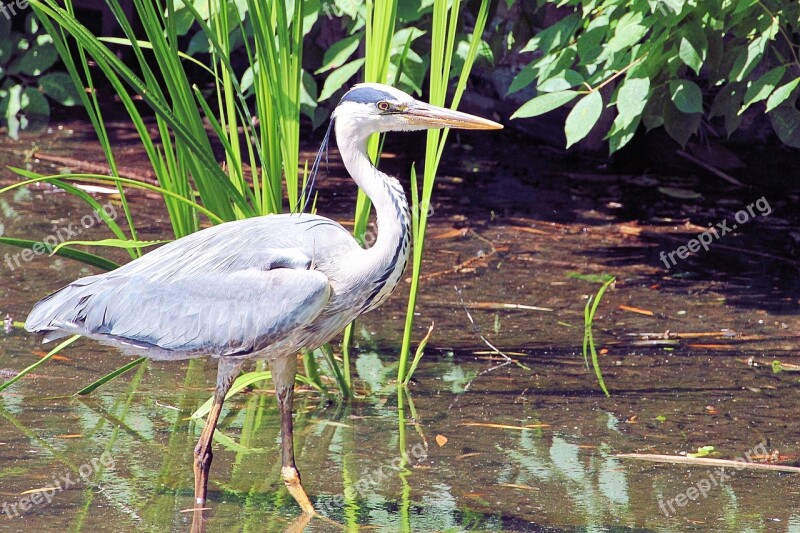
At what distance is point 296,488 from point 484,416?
1085mm

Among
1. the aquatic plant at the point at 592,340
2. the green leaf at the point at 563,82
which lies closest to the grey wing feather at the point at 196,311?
the aquatic plant at the point at 592,340

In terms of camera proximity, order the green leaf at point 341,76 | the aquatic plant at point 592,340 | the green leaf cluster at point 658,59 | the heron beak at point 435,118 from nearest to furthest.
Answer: the heron beak at point 435,118 → the aquatic plant at point 592,340 → the green leaf cluster at point 658,59 → the green leaf at point 341,76

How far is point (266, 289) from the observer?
12.5 feet

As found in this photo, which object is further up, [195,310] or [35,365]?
[195,310]

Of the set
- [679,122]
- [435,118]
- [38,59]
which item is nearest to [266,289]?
[435,118]

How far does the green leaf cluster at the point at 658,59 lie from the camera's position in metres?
5.14

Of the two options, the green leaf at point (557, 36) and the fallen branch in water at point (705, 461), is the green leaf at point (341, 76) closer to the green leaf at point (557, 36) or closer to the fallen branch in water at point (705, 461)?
the green leaf at point (557, 36)

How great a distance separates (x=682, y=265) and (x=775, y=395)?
76.8 inches

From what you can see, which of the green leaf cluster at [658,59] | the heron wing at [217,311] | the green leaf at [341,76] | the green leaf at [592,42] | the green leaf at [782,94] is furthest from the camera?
the green leaf at [341,76]

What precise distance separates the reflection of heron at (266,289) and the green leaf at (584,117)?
1320 millimetres

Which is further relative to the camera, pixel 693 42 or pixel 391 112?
pixel 693 42

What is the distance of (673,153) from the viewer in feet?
→ 29.5

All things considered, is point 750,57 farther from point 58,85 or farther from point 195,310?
point 58,85

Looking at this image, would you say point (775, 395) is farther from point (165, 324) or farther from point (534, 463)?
point (165, 324)
